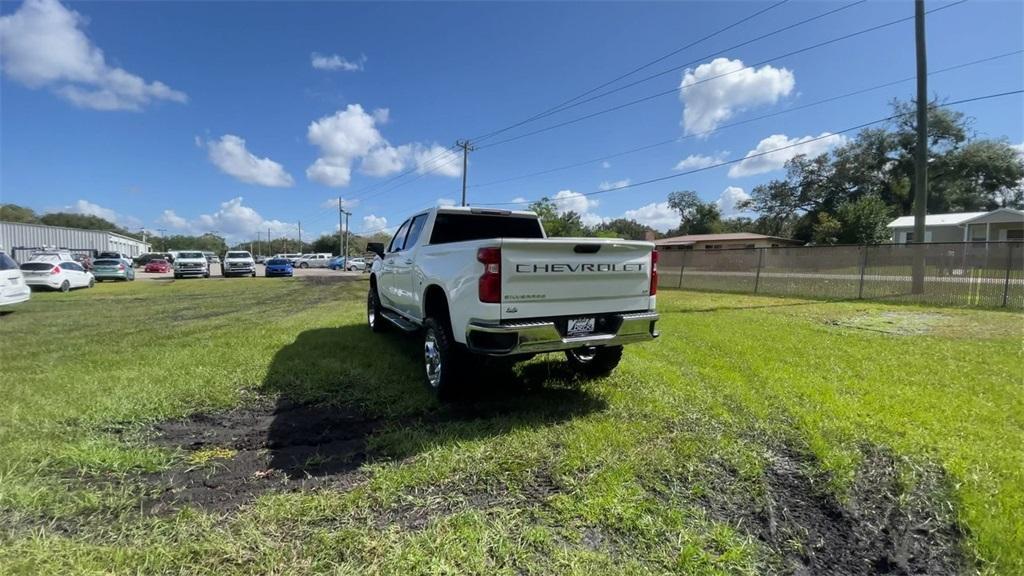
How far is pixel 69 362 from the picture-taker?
559 cm

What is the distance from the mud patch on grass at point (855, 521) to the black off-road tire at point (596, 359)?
1958 millimetres

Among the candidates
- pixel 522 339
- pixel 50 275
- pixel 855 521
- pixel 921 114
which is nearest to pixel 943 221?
pixel 921 114

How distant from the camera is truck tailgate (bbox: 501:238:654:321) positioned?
11.8ft

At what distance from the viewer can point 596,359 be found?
4.98 meters

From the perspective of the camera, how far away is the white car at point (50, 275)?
16578 millimetres

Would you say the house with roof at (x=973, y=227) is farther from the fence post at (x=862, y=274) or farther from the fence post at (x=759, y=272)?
the fence post at (x=862, y=274)

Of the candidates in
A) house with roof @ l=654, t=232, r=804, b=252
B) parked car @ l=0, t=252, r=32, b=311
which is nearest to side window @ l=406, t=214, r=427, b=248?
parked car @ l=0, t=252, r=32, b=311

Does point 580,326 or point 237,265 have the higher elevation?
point 237,265

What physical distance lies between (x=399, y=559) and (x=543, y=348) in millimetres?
1914

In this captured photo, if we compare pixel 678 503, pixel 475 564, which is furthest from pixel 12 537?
pixel 678 503

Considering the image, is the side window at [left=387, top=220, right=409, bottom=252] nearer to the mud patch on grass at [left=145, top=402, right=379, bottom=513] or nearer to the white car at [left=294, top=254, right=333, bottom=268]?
the mud patch on grass at [left=145, top=402, right=379, bottom=513]

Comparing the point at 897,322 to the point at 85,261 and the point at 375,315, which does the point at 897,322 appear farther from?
the point at 85,261

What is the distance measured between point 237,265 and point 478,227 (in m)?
26.6

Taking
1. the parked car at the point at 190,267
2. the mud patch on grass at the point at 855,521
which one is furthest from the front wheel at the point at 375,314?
the parked car at the point at 190,267
